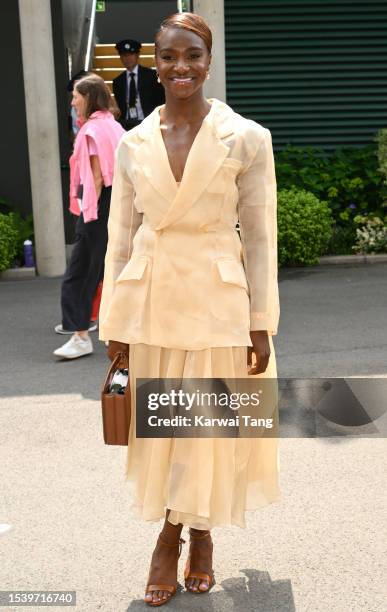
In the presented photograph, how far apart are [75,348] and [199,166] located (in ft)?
13.6

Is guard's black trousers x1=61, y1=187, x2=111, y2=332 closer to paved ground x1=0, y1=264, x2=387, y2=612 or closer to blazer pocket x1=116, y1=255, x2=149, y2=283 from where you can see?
paved ground x1=0, y1=264, x2=387, y2=612

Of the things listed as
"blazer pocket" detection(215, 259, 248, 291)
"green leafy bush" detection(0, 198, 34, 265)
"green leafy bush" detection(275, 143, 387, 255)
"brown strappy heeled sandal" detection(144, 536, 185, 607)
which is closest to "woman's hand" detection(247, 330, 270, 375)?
"blazer pocket" detection(215, 259, 248, 291)

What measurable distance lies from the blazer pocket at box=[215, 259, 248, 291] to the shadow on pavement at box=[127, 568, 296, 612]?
3.94 ft

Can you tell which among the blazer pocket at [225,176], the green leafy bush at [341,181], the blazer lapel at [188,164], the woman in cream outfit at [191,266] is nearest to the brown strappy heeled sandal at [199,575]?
the woman in cream outfit at [191,266]

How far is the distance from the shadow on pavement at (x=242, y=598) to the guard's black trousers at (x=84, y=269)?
3659mm

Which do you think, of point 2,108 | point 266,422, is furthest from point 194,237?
point 2,108

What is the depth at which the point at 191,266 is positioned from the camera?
3.53 metres

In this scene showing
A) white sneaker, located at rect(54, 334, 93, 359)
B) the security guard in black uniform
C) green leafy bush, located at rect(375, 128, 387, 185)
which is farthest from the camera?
the security guard in black uniform

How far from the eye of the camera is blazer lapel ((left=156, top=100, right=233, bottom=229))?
344cm

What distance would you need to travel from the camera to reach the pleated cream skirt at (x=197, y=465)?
11.8 ft

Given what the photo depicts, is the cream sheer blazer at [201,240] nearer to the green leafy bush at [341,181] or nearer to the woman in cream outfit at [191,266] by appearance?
the woman in cream outfit at [191,266]

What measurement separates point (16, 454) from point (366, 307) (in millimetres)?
4477

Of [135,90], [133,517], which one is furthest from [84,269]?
[135,90]

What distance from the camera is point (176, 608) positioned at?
12.1 feet
